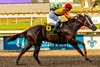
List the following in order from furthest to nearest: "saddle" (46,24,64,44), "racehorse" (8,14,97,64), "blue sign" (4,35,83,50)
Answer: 1. "blue sign" (4,35,83,50)
2. "saddle" (46,24,64,44)
3. "racehorse" (8,14,97,64)

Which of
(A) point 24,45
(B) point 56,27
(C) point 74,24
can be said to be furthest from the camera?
(A) point 24,45

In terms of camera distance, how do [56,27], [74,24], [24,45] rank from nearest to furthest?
[56,27], [74,24], [24,45]

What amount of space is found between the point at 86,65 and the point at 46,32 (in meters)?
1.73

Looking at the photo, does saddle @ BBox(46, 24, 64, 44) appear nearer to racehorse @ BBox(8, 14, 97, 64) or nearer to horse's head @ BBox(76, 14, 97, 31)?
racehorse @ BBox(8, 14, 97, 64)

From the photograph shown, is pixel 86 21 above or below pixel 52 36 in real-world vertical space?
above

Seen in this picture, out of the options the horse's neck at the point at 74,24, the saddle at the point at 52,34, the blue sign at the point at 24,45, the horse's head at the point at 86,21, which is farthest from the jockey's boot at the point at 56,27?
the blue sign at the point at 24,45

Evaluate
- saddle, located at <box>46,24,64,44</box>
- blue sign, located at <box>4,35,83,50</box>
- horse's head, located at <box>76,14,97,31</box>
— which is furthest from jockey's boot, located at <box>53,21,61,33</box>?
blue sign, located at <box>4,35,83,50</box>

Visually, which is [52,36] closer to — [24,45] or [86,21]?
[86,21]

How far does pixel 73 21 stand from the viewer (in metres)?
12.0

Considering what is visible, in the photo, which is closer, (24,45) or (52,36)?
(52,36)

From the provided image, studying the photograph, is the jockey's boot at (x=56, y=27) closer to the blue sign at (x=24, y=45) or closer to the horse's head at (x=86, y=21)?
the horse's head at (x=86, y=21)

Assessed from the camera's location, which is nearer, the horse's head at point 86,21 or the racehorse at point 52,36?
the racehorse at point 52,36

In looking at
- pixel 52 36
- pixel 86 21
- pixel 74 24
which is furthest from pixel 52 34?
pixel 86 21

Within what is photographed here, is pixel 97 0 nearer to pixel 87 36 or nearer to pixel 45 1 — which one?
pixel 45 1
